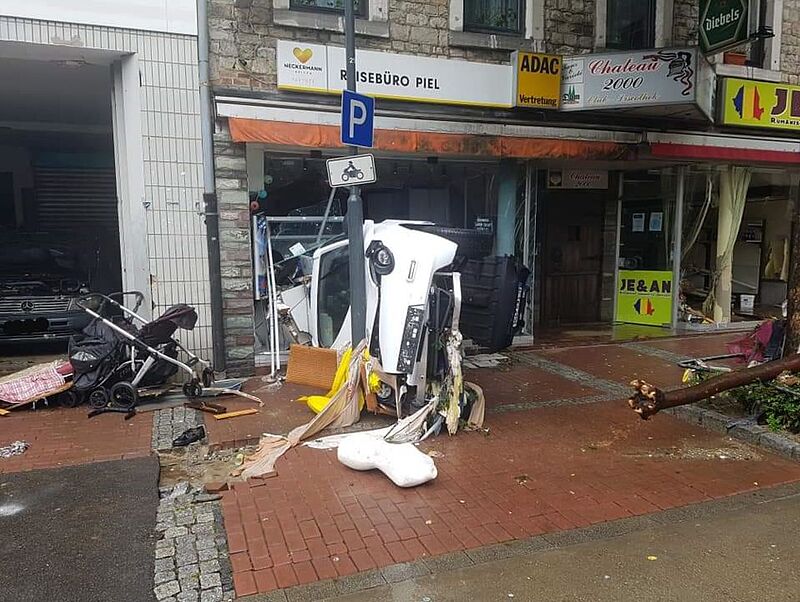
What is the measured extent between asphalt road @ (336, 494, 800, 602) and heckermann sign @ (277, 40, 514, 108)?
19.3 ft

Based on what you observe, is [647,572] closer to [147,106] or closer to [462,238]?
[462,238]

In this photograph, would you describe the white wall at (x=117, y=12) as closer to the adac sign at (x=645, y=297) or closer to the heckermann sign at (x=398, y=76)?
the heckermann sign at (x=398, y=76)

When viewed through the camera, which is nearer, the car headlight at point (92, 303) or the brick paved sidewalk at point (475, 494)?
the brick paved sidewalk at point (475, 494)

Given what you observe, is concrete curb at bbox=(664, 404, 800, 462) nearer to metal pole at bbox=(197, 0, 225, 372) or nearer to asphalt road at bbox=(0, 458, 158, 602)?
asphalt road at bbox=(0, 458, 158, 602)

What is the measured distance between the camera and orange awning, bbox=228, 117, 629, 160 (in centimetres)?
716

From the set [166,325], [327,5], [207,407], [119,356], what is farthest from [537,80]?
[119,356]

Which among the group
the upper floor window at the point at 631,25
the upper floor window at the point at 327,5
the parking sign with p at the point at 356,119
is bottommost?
the parking sign with p at the point at 356,119

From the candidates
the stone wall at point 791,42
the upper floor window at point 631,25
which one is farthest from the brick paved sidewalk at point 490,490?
the stone wall at point 791,42

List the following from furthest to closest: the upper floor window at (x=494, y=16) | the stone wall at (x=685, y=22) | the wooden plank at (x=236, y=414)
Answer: the stone wall at (x=685, y=22) < the upper floor window at (x=494, y=16) < the wooden plank at (x=236, y=414)

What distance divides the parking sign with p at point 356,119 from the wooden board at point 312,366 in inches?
87.2

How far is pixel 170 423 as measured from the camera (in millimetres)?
5840

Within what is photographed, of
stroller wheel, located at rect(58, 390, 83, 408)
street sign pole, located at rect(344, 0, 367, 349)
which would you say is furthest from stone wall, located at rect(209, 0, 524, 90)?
stroller wheel, located at rect(58, 390, 83, 408)

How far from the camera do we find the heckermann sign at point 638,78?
8297mm

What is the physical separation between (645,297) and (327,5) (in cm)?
689
